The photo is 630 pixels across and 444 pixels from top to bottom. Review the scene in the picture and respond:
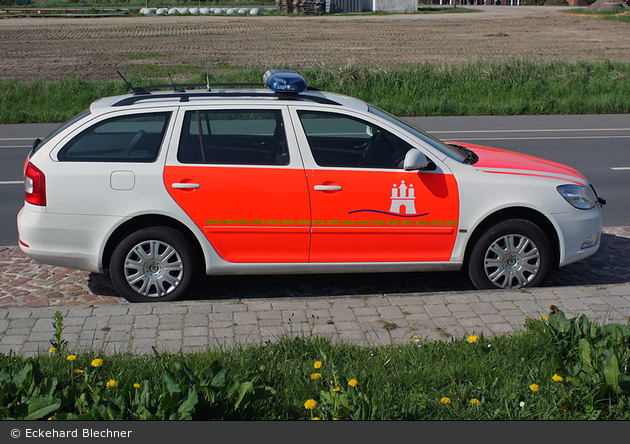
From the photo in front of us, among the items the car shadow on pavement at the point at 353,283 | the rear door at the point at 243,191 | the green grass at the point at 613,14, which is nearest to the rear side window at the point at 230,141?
the rear door at the point at 243,191

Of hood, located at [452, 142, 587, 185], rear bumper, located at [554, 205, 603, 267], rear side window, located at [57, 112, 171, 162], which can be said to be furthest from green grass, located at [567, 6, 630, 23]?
rear side window, located at [57, 112, 171, 162]

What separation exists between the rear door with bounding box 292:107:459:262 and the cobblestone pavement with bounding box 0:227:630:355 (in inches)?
15.3

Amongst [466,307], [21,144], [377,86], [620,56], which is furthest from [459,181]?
[620,56]

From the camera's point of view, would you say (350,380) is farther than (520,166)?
No

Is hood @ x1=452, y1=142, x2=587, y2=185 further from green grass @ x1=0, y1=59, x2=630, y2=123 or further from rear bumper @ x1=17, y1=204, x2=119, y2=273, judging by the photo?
green grass @ x1=0, y1=59, x2=630, y2=123

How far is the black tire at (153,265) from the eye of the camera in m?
5.15

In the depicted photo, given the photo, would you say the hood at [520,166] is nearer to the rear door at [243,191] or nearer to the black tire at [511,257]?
the black tire at [511,257]

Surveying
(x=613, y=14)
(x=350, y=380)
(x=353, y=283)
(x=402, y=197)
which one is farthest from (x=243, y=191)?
(x=613, y=14)

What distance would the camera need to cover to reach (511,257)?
5469 mm

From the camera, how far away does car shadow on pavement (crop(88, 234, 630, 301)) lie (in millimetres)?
5766

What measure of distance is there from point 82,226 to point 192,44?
31.0 metres

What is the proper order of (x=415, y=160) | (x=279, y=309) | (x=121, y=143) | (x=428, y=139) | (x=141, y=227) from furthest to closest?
(x=428, y=139) < (x=121, y=143) < (x=141, y=227) < (x=415, y=160) < (x=279, y=309)

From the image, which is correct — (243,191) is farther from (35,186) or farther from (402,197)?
(35,186)

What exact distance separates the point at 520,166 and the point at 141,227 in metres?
3.23
